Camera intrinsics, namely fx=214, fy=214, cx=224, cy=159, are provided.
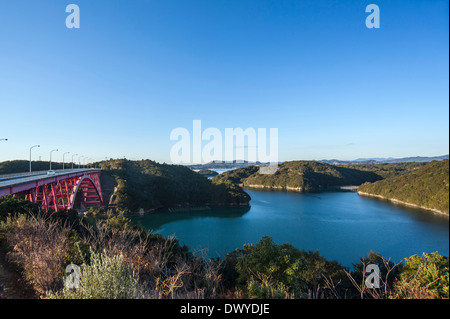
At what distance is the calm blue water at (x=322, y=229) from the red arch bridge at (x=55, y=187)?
9496 millimetres

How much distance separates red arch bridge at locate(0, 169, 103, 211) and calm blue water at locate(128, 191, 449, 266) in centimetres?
950

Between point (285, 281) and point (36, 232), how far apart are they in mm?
Answer: 8793

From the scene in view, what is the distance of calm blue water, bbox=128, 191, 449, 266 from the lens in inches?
877

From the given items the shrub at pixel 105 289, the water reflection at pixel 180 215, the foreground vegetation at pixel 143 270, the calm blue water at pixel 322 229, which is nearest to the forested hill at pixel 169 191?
the water reflection at pixel 180 215

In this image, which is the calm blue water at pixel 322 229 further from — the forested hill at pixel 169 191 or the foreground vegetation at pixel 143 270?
the foreground vegetation at pixel 143 270

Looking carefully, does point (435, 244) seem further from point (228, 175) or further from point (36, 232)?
point (228, 175)

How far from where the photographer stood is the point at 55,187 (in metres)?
20.1

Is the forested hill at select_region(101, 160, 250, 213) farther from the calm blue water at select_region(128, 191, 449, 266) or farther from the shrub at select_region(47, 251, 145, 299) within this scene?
the shrub at select_region(47, 251, 145, 299)

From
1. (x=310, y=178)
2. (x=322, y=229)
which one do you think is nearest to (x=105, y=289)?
(x=322, y=229)

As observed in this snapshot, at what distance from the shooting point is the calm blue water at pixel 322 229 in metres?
22.3

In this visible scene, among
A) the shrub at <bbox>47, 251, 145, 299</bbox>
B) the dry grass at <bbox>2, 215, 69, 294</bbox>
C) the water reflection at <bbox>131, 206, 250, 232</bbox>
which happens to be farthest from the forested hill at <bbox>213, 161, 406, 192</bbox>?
the shrub at <bbox>47, 251, 145, 299</bbox>

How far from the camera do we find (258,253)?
9.05 m
